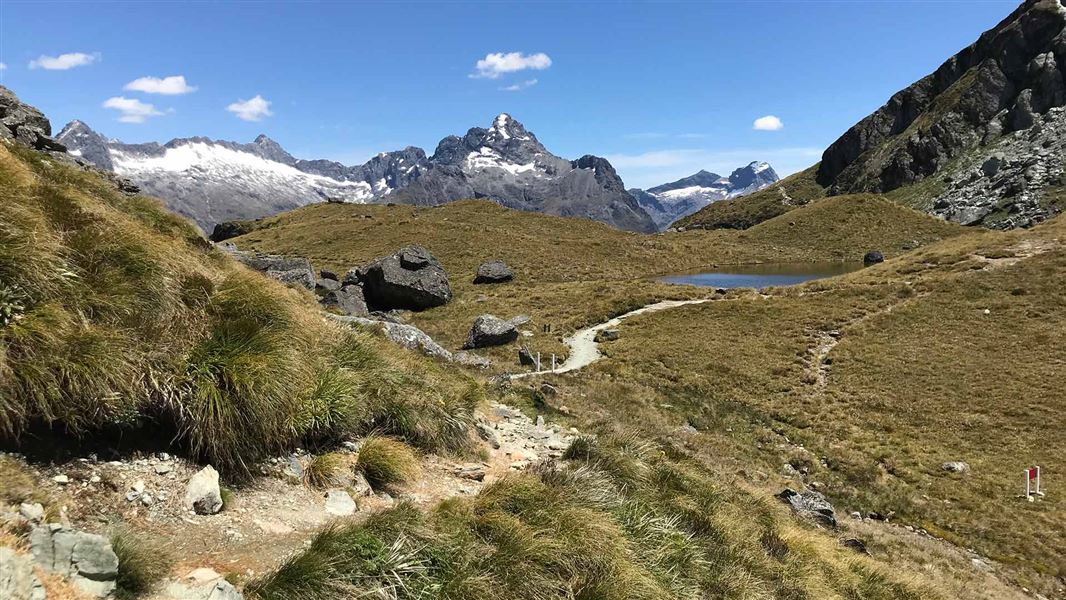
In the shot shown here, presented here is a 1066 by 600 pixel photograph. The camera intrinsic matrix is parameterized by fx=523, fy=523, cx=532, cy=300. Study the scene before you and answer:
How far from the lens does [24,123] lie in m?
26.9

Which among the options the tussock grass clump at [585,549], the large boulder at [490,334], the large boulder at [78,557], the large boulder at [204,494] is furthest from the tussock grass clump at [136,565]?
the large boulder at [490,334]

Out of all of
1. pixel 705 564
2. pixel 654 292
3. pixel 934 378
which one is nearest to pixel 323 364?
pixel 705 564

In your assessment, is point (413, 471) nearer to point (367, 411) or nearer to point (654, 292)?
point (367, 411)

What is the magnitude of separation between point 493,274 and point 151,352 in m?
57.8

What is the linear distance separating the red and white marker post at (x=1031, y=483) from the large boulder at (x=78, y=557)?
84.3 ft

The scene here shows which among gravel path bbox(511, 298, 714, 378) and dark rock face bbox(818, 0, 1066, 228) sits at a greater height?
dark rock face bbox(818, 0, 1066, 228)

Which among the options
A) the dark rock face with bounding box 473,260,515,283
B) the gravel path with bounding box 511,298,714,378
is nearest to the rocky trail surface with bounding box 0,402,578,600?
the gravel path with bounding box 511,298,714,378

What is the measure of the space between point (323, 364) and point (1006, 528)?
2242 cm

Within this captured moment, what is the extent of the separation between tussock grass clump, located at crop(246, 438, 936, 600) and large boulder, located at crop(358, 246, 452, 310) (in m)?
41.3

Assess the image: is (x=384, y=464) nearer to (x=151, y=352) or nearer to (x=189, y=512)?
(x=189, y=512)

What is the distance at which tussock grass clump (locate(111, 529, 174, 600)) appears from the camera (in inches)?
190

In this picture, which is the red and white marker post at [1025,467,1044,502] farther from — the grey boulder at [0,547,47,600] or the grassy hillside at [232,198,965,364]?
the grey boulder at [0,547,47,600]

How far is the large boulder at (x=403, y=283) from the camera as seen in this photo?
5084 cm

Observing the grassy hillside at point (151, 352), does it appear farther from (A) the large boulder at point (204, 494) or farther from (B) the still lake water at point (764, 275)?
(B) the still lake water at point (764, 275)
